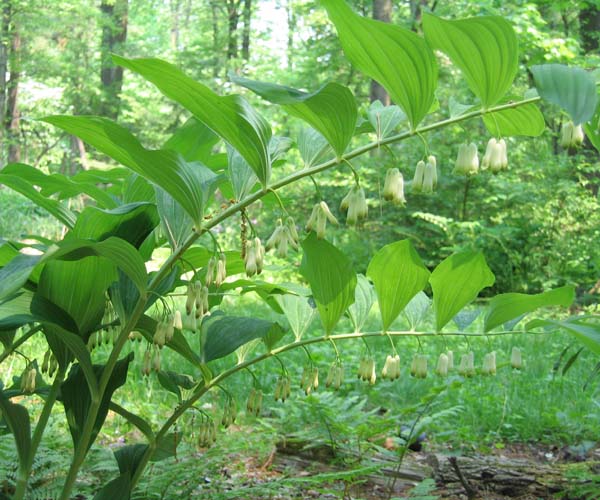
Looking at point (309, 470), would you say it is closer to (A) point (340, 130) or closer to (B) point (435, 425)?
(B) point (435, 425)

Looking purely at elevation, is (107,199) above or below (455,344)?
above

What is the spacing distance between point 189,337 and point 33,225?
4554 mm

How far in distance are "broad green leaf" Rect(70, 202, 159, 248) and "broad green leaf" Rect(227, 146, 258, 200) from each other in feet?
0.65

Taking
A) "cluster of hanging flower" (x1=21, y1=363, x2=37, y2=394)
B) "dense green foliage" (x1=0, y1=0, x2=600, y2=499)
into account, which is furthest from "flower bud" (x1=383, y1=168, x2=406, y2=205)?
"cluster of hanging flower" (x1=21, y1=363, x2=37, y2=394)

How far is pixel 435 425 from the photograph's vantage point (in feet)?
11.5

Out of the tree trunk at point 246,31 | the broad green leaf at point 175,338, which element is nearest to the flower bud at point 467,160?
the broad green leaf at point 175,338

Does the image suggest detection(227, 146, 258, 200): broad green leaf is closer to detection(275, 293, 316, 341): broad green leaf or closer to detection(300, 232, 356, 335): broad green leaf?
detection(300, 232, 356, 335): broad green leaf

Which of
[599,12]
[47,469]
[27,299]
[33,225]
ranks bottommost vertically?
[33,225]

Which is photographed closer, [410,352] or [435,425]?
[435,425]

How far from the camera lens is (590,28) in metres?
13.5

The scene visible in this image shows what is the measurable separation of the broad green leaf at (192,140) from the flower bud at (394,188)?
1.95ft

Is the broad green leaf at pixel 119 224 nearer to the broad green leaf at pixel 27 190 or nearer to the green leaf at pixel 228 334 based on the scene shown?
the broad green leaf at pixel 27 190

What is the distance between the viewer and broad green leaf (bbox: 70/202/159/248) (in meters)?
1.51

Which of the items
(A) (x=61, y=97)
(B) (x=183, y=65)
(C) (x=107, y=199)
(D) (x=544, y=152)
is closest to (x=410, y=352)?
(C) (x=107, y=199)
